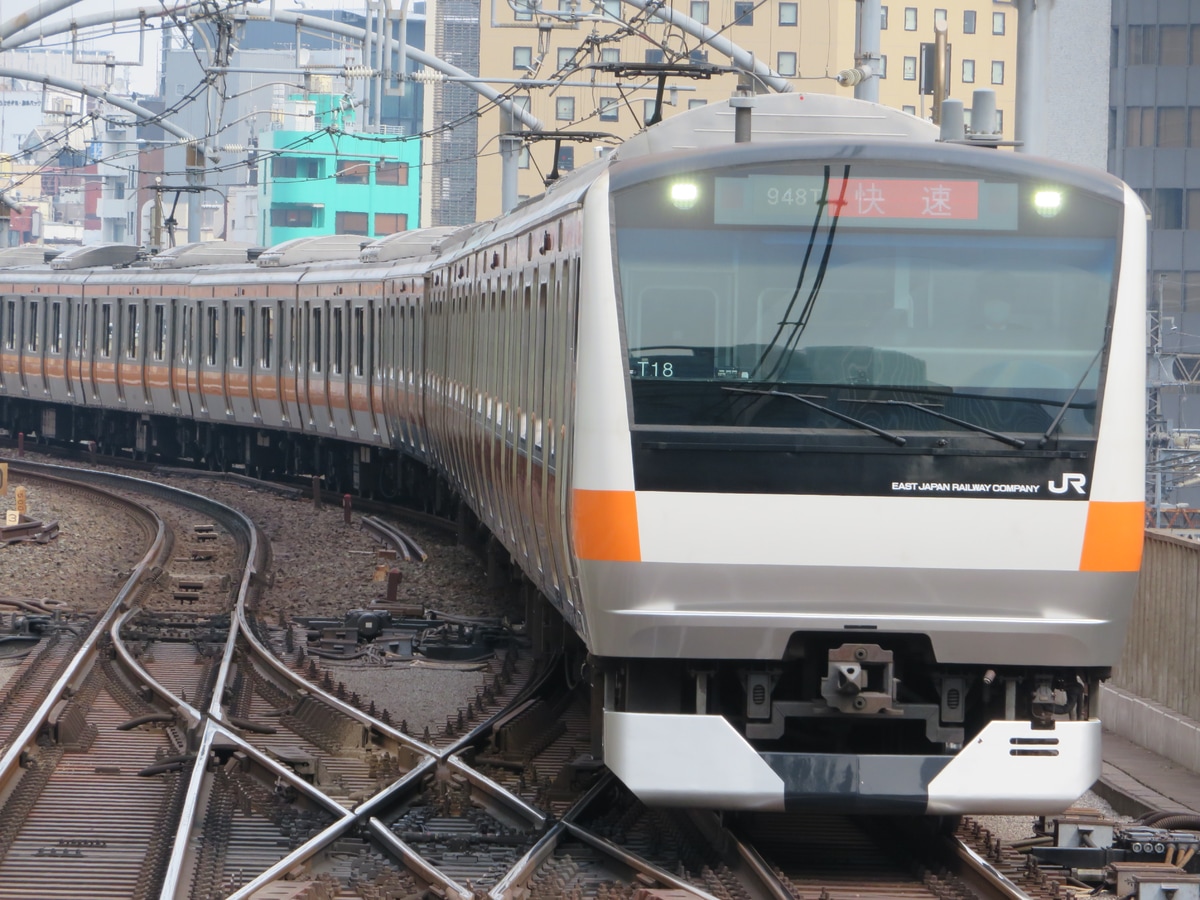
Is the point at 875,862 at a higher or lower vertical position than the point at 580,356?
lower

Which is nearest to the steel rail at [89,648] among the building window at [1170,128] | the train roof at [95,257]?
the train roof at [95,257]

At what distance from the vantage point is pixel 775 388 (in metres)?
7.02

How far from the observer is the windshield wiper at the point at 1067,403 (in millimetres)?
6957

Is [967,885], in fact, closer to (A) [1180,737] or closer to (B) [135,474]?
(A) [1180,737]

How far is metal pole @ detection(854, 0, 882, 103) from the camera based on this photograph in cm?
1407

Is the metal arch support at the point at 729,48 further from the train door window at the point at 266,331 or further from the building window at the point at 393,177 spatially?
the building window at the point at 393,177

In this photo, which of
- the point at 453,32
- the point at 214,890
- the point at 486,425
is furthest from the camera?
the point at 453,32

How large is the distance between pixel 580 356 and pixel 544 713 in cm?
349

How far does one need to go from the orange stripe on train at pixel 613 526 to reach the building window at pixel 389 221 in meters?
85.7

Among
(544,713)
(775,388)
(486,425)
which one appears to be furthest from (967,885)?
(486,425)

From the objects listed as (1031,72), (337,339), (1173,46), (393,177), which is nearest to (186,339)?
(337,339)

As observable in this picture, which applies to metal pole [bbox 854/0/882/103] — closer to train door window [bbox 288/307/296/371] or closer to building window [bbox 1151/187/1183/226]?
train door window [bbox 288/307/296/371]

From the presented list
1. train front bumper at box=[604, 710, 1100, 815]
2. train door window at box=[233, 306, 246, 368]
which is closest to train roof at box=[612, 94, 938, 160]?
train front bumper at box=[604, 710, 1100, 815]

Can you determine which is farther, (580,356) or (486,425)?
(486,425)
